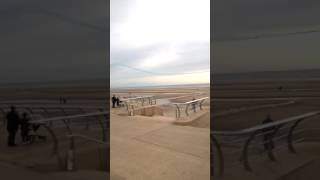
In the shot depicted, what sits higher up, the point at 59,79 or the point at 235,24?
the point at 235,24

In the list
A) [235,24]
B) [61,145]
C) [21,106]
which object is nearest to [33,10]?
[21,106]

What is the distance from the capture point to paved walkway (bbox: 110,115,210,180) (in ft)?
7.76

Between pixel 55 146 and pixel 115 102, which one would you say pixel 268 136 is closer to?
→ pixel 55 146

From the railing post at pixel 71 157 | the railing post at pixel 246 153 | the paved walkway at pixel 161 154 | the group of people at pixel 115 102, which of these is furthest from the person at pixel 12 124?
the group of people at pixel 115 102

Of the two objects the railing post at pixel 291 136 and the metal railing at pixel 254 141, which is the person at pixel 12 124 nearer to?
the metal railing at pixel 254 141

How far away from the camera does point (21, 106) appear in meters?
1.75

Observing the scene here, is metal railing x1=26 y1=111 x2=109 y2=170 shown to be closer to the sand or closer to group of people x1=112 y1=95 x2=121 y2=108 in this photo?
the sand

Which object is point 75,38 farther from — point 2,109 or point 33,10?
point 2,109

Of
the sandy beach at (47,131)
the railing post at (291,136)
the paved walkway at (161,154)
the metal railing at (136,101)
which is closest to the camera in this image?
the railing post at (291,136)

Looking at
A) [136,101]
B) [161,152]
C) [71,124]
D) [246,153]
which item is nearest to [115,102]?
[136,101]

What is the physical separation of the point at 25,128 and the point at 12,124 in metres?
0.07

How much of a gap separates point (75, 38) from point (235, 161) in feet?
3.72

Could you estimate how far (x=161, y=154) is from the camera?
288 centimetres

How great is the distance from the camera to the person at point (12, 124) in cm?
173
